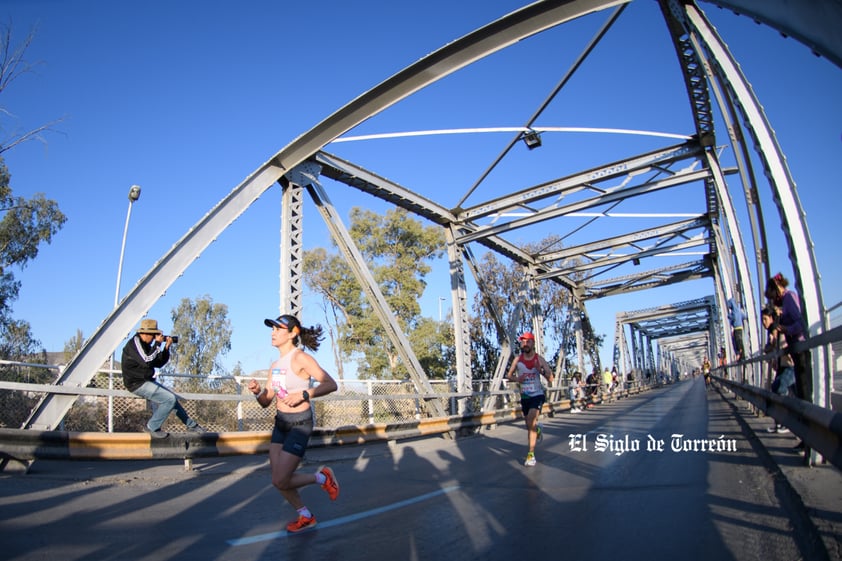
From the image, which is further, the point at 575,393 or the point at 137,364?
the point at 575,393

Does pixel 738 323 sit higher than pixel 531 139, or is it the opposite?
pixel 531 139

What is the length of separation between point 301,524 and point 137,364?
12.7 feet

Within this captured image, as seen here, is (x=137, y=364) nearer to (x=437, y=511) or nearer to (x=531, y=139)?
(x=437, y=511)

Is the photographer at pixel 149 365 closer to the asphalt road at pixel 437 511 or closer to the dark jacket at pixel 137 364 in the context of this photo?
the dark jacket at pixel 137 364

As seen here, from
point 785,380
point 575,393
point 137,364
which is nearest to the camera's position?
point 785,380

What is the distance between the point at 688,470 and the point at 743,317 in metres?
9.04

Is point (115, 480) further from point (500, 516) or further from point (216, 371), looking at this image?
point (216, 371)

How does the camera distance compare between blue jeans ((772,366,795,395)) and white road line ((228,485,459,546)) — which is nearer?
white road line ((228,485,459,546))

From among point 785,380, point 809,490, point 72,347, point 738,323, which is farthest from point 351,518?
point 72,347

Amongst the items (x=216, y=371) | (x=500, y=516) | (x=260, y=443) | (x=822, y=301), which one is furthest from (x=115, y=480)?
(x=216, y=371)

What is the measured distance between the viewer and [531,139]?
36.6 feet

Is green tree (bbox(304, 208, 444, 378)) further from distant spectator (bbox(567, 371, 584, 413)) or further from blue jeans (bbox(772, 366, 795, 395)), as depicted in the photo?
blue jeans (bbox(772, 366, 795, 395))

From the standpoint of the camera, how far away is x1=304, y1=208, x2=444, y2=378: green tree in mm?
27916

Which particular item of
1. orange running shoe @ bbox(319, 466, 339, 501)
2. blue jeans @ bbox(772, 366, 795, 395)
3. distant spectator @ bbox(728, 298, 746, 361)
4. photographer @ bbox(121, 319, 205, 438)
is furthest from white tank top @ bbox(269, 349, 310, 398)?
distant spectator @ bbox(728, 298, 746, 361)
